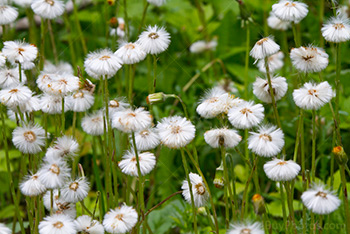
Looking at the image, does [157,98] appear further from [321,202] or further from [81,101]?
[321,202]

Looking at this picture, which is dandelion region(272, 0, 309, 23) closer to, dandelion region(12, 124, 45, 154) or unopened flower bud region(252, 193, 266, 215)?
unopened flower bud region(252, 193, 266, 215)

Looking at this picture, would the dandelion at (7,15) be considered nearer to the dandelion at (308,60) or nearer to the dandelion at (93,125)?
the dandelion at (93,125)

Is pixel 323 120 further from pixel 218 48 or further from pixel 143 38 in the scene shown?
pixel 143 38

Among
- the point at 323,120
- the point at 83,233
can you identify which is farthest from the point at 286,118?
the point at 83,233

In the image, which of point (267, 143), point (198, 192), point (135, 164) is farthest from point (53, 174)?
point (267, 143)

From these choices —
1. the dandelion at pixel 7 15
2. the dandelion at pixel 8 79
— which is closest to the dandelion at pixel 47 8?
the dandelion at pixel 7 15

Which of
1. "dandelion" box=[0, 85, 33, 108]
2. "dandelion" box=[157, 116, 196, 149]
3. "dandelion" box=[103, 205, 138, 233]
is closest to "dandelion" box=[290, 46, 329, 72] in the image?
"dandelion" box=[157, 116, 196, 149]
